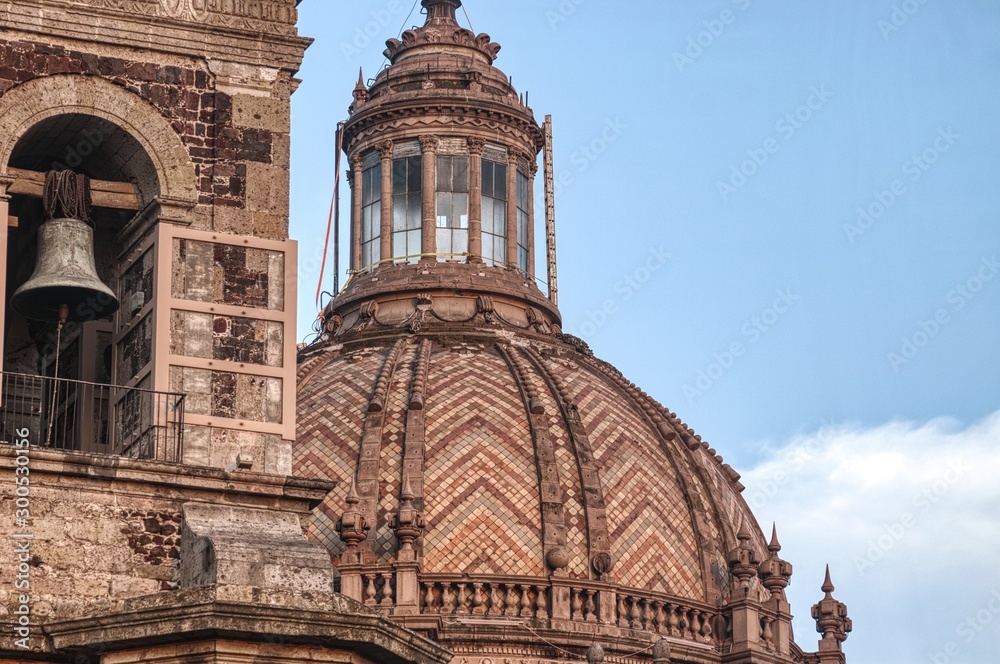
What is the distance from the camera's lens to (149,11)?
93.7 feet

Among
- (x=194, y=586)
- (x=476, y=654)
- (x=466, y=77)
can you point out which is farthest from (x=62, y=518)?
(x=466, y=77)

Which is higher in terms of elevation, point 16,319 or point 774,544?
point 774,544

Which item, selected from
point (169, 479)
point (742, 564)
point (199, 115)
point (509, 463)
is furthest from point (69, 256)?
point (742, 564)

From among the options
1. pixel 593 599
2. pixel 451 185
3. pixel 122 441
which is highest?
pixel 451 185

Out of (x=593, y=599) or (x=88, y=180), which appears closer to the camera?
(x=88, y=180)

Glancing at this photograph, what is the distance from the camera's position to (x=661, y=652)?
197ft

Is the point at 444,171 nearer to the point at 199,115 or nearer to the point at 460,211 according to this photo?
the point at 460,211

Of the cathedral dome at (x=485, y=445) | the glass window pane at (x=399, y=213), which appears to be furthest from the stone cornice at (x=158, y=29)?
the glass window pane at (x=399, y=213)

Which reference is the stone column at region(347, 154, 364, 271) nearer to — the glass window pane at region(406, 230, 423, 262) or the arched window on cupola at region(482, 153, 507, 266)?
the glass window pane at region(406, 230, 423, 262)

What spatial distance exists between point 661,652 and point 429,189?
44.1 ft

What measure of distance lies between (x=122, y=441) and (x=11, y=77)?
3.13 meters

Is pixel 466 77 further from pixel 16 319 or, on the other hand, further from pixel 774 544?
pixel 16 319

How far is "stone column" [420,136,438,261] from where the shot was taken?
69000mm

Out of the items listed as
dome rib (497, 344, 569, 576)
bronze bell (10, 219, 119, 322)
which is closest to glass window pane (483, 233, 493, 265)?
dome rib (497, 344, 569, 576)
